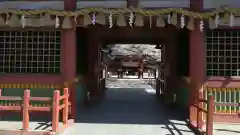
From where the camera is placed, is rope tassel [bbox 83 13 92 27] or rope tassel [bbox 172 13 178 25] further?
rope tassel [bbox 83 13 92 27]

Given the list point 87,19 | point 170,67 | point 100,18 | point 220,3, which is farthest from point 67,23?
point 170,67

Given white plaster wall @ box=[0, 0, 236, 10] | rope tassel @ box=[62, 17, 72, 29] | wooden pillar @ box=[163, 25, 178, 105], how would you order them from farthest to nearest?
wooden pillar @ box=[163, 25, 178, 105] → white plaster wall @ box=[0, 0, 236, 10] → rope tassel @ box=[62, 17, 72, 29]

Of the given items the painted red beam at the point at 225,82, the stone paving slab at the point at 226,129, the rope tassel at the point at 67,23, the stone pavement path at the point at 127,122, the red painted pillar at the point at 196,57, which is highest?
the rope tassel at the point at 67,23

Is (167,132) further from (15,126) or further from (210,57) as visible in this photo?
(15,126)

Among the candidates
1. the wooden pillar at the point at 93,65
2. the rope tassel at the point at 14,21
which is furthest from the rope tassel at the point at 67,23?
the wooden pillar at the point at 93,65

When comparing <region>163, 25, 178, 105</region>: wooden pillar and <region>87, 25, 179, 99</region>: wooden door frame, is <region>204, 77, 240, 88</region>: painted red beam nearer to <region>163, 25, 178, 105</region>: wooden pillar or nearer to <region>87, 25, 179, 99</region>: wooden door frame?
<region>87, 25, 179, 99</region>: wooden door frame

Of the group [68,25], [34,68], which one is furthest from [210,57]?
[34,68]

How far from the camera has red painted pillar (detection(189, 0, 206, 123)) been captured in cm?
962

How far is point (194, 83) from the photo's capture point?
32.1 ft

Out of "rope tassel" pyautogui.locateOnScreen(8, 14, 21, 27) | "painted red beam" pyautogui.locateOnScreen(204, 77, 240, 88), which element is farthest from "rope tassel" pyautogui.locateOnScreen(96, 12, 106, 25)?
"painted red beam" pyautogui.locateOnScreen(204, 77, 240, 88)

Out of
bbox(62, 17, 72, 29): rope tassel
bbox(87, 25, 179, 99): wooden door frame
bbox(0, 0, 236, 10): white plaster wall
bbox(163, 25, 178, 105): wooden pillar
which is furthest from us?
bbox(163, 25, 178, 105): wooden pillar

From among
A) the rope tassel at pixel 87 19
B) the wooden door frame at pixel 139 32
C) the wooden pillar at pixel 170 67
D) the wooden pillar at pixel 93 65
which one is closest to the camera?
the rope tassel at pixel 87 19

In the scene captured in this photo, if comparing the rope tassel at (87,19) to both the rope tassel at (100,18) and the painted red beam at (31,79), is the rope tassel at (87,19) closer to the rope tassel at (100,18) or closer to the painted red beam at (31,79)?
the rope tassel at (100,18)

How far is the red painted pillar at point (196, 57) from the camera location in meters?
9.62
